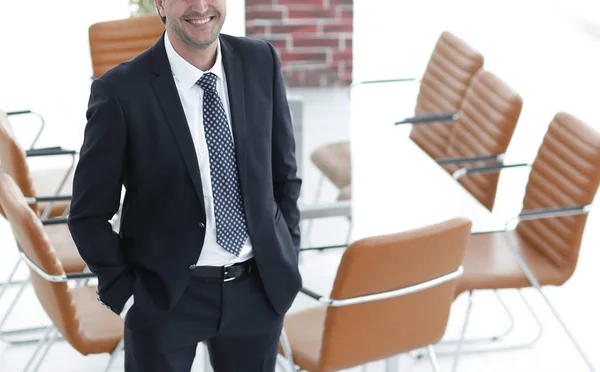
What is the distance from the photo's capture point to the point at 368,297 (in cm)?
282

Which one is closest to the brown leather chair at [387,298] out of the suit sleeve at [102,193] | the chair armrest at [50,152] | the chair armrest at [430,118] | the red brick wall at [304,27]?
the suit sleeve at [102,193]

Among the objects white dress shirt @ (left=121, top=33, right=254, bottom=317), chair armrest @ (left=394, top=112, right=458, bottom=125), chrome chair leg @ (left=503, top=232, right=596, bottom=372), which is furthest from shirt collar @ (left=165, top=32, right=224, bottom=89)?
chair armrest @ (left=394, top=112, right=458, bottom=125)

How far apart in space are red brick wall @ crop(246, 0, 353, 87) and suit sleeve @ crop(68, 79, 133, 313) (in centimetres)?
391

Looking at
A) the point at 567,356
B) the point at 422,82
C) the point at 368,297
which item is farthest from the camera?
the point at 422,82

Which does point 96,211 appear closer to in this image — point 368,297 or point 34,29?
point 368,297

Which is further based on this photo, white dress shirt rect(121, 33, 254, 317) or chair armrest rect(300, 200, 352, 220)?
chair armrest rect(300, 200, 352, 220)

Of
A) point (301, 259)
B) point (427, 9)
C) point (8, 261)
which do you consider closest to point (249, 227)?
point (301, 259)

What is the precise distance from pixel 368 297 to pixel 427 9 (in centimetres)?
437

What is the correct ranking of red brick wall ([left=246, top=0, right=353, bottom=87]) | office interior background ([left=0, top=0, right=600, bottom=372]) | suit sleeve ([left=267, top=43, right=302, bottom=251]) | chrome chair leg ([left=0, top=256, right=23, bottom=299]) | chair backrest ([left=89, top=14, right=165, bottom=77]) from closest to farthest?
suit sleeve ([left=267, top=43, right=302, bottom=251]), office interior background ([left=0, top=0, right=600, bottom=372]), chrome chair leg ([left=0, top=256, right=23, bottom=299]), chair backrest ([left=89, top=14, right=165, bottom=77]), red brick wall ([left=246, top=0, right=353, bottom=87])

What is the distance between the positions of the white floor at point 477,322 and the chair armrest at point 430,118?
23 cm

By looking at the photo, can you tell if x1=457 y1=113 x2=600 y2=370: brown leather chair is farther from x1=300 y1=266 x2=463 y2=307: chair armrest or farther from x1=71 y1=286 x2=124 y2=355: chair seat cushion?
x1=71 y1=286 x2=124 y2=355: chair seat cushion

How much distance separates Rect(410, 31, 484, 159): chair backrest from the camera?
4.12m

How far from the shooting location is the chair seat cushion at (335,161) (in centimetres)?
331

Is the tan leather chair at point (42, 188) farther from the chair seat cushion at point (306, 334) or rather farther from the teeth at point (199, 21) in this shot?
the teeth at point (199, 21)
